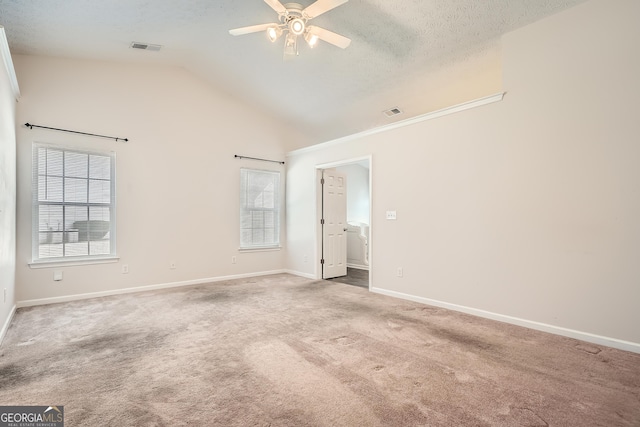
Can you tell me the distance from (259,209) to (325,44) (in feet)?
11.0

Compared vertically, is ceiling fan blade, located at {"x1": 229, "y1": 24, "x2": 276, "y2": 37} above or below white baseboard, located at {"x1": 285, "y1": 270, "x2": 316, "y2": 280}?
above

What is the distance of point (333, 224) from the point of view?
6.18m

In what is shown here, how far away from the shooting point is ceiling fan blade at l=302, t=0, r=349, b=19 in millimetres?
2758

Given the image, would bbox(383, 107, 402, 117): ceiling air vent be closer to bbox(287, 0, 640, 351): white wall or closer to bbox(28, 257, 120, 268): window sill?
bbox(287, 0, 640, 351): white wall

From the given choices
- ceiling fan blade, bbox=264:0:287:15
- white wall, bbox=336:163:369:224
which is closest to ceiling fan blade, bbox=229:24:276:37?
ceiling fan blade, bbox=264:0:287:15

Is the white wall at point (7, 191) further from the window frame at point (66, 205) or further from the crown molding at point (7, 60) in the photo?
the window frame at point (66, 205)

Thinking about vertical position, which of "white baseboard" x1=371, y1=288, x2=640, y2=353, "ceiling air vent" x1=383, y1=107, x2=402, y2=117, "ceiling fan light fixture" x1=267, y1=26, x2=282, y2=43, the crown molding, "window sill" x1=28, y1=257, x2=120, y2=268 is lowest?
"white baseboard" x1=371, y1=288, x2=640, y2=353

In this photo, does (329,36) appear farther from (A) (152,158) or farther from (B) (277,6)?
(A) (152,158)

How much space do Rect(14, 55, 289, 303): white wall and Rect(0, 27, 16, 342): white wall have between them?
397 millimetres

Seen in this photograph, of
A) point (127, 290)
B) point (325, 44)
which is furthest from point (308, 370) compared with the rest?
point (325, 44)

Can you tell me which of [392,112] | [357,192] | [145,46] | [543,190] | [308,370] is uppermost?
[145,46]

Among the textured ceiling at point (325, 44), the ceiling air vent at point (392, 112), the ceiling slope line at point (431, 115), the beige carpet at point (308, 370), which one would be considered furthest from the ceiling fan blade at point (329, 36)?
the beige carpet at point (308, 370)

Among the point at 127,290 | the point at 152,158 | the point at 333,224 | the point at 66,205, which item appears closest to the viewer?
the point at 66,205

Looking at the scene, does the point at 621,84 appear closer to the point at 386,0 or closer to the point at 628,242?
the point at 628,242
